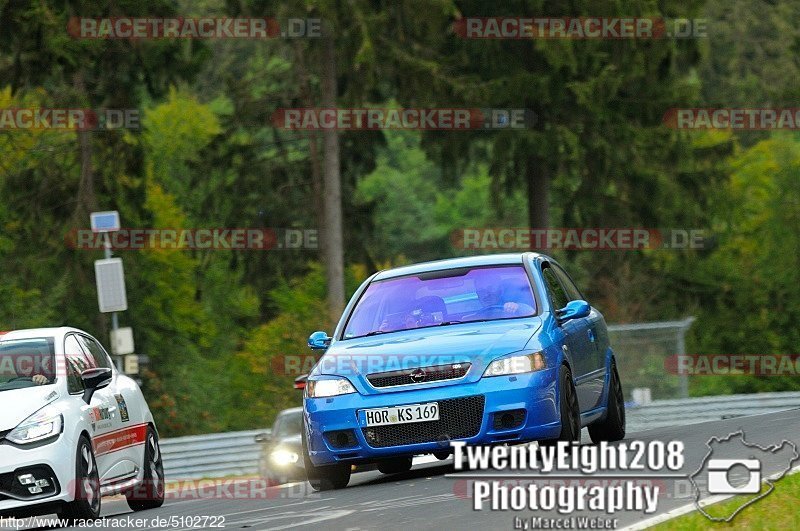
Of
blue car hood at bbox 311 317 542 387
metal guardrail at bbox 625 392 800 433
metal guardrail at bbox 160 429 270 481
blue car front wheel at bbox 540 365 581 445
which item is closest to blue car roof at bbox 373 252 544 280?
blue car hood at bbox 311 317 542 387

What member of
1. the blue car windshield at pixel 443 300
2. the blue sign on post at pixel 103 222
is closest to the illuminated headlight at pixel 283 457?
the blue sign on post at pixel 103 222

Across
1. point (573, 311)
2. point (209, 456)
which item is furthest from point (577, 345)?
point (209, 456)

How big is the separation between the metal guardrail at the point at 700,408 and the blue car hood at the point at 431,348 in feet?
50.4

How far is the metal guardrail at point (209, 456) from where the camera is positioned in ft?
90.9

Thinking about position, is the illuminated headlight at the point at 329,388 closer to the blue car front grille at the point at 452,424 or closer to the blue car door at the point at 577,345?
the blue car front grille at the point at 452,424

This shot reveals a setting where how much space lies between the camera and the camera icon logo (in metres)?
9.66

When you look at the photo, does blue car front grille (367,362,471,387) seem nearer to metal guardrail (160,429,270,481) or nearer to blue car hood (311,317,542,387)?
blue car hood (311,317,542,387)

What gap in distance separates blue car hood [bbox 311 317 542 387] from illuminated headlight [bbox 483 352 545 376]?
0.05 metres

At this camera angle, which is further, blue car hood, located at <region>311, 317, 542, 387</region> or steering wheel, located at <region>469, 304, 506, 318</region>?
steering wheel, located at <region>469, 304, 506, 318</region>

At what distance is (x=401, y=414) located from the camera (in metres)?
12.5

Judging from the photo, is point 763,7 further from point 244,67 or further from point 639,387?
point 639,387

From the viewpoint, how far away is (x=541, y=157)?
3988cm

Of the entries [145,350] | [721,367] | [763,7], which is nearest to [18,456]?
[145,350]

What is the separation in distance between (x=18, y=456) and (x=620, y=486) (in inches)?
181
